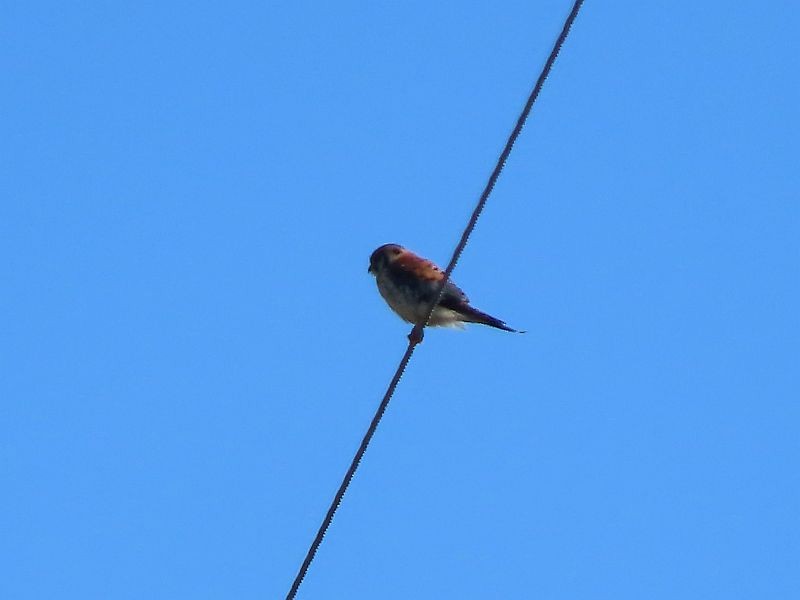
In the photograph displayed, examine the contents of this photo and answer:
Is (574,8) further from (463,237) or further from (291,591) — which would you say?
(291,591)

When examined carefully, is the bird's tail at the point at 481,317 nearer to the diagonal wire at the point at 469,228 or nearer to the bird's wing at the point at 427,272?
the bird's wing at the point at 427,272

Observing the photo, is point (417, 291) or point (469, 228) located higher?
point (417, 291)

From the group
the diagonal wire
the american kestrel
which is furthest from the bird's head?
the diagonal wire

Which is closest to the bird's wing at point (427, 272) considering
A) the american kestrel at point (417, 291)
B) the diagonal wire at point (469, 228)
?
the american kestrel at point (417, 291)

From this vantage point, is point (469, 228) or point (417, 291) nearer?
point (469, 228)

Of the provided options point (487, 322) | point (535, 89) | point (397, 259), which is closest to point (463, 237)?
point (535, 89)

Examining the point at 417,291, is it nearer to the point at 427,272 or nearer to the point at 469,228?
the point at 427,272

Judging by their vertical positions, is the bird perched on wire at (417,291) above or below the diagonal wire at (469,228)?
above

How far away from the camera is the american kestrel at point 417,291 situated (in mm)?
12719

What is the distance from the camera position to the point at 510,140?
23.1ft

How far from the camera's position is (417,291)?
1318 cm

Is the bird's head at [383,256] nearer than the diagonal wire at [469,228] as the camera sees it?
No

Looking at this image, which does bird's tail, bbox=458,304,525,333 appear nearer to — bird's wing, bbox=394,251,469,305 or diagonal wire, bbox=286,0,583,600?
bird's wing, bbox=394,251,469,305

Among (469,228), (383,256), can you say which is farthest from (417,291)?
(469,228)
